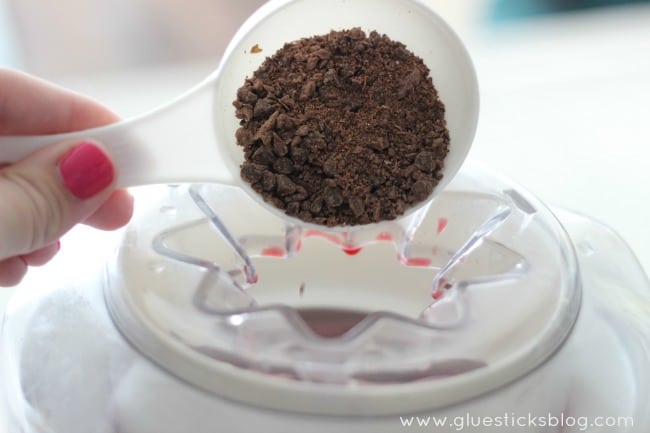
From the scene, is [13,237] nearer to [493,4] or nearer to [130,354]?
[130,354]

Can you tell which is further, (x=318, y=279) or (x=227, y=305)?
(x=318, y=279)

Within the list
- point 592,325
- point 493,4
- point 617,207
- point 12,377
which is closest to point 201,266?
point 12,377

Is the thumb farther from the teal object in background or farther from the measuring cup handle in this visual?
the teal object in background

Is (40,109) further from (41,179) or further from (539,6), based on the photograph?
(539,6)

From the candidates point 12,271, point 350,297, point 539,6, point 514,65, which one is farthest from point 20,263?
point 539,6

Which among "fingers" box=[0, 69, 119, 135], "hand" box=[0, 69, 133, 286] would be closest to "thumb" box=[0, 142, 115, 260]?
"hand" box=[0, 69, 133, 286]

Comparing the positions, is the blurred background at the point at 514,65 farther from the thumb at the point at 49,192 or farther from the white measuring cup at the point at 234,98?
the thumb at the point at 49,192
